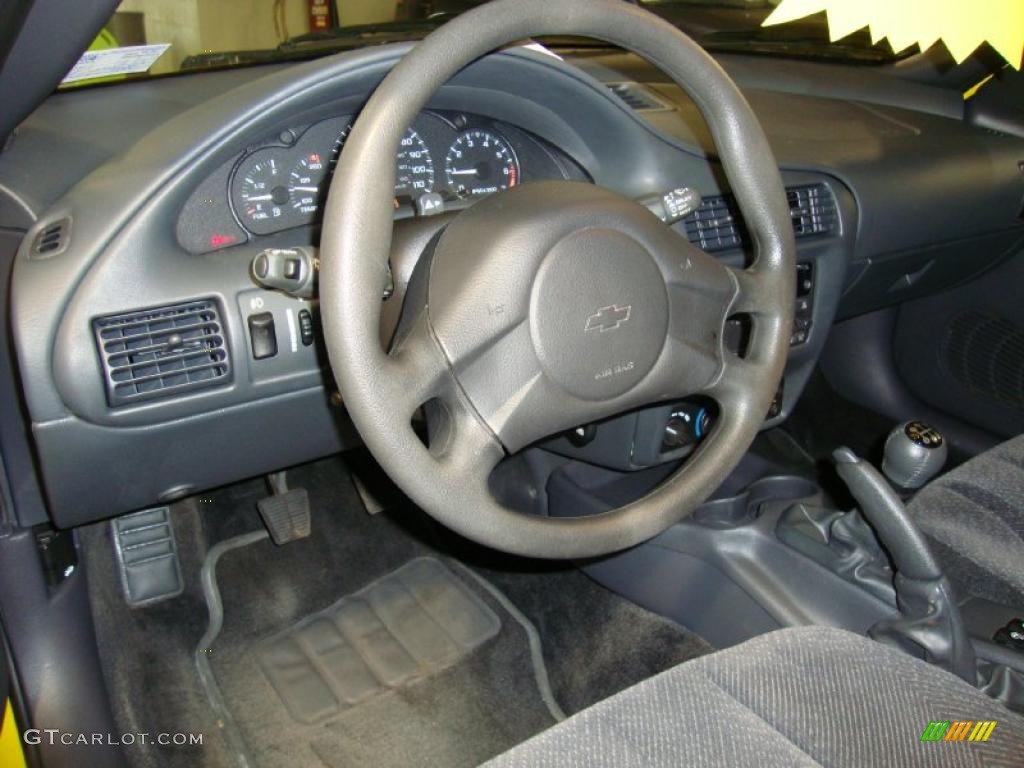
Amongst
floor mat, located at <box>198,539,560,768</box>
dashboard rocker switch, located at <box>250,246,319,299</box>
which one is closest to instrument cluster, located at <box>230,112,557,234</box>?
dashboard rocker switch, located at <box>250,246,319,299</box>

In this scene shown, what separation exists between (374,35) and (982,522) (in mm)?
1256

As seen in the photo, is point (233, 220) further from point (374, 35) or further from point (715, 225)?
point (715, 225)

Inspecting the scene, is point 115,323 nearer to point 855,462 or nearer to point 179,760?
point 179,760

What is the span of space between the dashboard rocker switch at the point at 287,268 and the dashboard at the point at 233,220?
13cm

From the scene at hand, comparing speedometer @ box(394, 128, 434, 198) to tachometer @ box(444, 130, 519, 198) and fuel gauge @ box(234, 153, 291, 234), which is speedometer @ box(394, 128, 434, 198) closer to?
tachometer @ box(444, 130, 519, 198)

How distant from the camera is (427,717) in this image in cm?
167

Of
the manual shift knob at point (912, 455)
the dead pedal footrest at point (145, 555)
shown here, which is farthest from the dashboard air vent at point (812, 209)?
the dead pedal footrest at point (145, 555)

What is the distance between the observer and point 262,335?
117cm

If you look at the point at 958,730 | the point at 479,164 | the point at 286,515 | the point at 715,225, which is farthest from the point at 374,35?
the point at 958,730

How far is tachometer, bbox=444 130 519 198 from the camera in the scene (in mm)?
1313

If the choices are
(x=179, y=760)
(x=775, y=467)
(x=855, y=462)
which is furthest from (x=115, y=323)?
(x=775, y=467)

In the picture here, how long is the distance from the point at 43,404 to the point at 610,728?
722 millimetres

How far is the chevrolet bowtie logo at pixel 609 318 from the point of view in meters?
1.01

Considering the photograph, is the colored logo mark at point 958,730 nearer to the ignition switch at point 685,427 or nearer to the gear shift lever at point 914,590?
the gear shift lever at point 914,590
